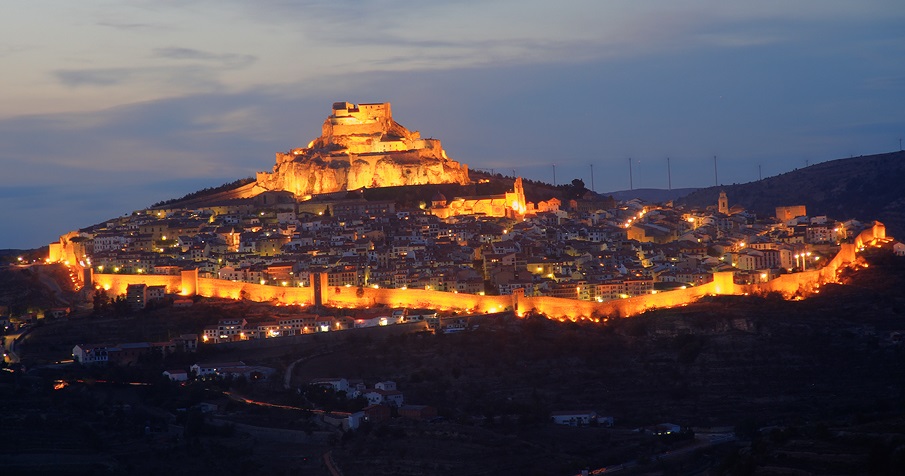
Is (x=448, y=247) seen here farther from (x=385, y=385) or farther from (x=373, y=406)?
(x=373, y=406)

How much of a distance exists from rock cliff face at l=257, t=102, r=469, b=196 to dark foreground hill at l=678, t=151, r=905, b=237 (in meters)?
13.5

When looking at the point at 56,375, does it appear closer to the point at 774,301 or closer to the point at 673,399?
the point at 673,399

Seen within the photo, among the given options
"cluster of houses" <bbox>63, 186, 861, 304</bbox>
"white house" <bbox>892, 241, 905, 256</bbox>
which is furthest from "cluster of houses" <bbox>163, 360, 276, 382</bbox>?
"white house" <bbox>892, 241, 905, 256</bbox>

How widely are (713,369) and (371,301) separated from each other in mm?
9892

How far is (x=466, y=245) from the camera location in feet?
194

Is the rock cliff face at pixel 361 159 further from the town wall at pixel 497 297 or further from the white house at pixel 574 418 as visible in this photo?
the white house at pixel 574 418

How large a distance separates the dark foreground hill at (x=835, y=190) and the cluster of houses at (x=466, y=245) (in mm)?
12004

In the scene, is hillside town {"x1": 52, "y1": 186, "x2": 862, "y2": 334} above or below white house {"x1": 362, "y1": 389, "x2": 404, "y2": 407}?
above

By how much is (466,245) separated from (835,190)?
30.7m

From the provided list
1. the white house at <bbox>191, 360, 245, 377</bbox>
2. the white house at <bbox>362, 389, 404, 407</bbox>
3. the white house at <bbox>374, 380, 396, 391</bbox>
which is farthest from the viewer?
the white house at <bbox>191, 360, 245, 377</bbox>

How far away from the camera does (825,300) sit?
162 feet

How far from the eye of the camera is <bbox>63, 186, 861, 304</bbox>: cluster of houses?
2079 inches

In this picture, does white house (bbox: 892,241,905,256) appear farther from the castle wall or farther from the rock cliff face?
the rock cliff face

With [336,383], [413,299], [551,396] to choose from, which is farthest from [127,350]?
[551,396]
